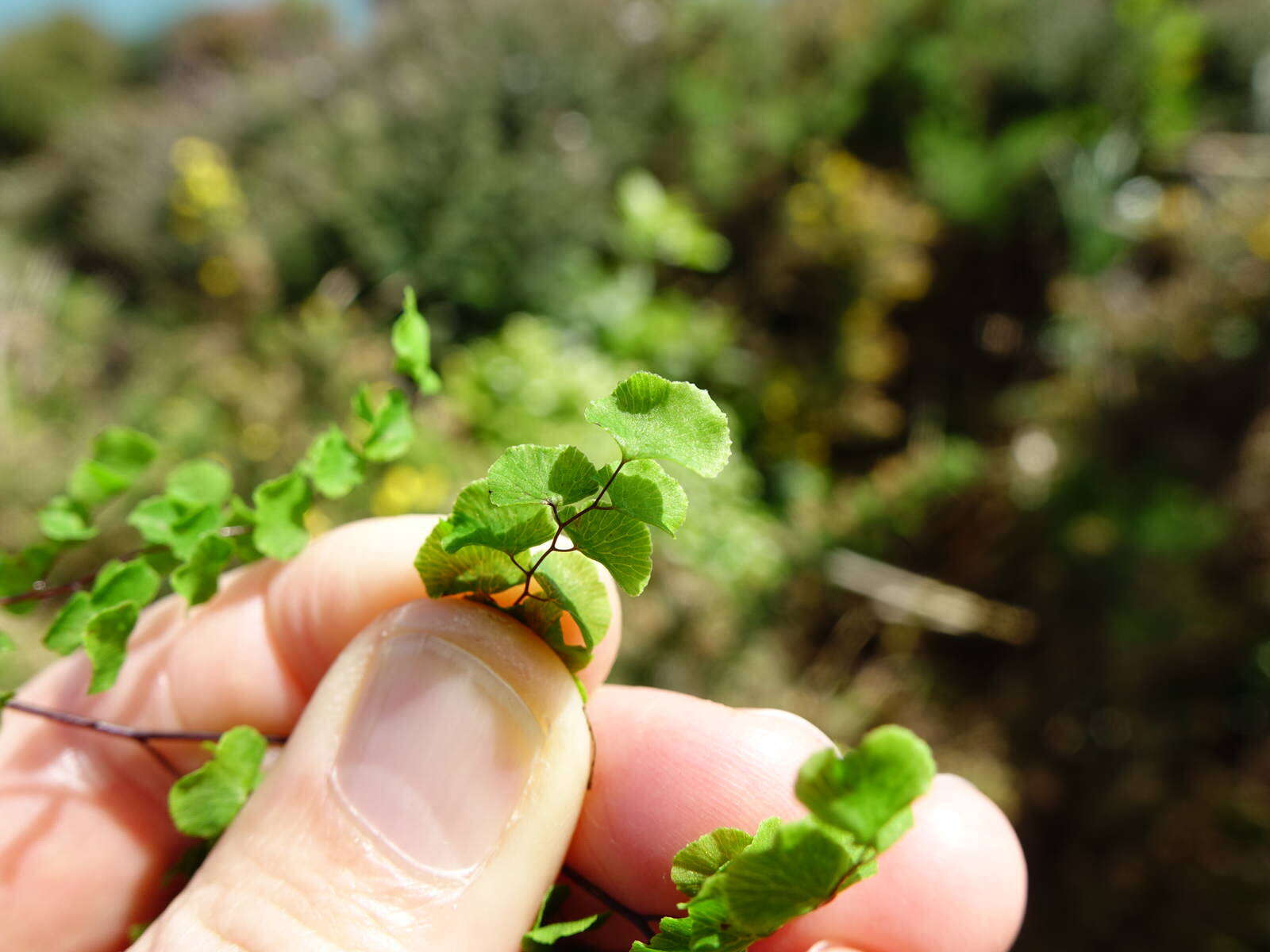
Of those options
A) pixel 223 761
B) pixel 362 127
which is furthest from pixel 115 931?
pixel 362 127

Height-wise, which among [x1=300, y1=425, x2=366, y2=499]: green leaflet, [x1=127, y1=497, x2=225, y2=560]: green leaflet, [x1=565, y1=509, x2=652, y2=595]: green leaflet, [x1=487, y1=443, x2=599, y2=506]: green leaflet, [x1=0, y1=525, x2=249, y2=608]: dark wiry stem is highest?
[x1=487, y1=443, x2=599, y2=506]: green leaflet

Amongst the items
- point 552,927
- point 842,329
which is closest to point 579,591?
point 552,927

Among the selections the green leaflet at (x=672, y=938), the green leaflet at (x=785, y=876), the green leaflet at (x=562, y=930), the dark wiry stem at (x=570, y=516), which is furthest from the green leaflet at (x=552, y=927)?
the dark wiry stem at (x=570, y=516)

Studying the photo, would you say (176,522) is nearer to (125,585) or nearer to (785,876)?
(125,585)

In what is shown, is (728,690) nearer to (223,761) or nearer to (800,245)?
(223,761)

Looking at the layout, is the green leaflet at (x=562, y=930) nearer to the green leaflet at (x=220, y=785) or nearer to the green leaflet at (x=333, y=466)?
the green leaflet at (x=220, y=785)

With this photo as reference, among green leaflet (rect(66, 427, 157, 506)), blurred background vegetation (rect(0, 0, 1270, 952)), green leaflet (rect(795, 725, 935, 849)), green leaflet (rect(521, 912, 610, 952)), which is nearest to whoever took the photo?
green leaflet (rect(795, 725, 935, 849))

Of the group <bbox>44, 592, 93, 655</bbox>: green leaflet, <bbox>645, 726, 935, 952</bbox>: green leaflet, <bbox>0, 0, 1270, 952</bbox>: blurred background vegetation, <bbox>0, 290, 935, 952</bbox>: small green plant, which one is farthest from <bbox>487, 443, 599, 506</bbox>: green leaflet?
<bbox>0, 0, 1270, 952</bbox>: blurred background vegetation

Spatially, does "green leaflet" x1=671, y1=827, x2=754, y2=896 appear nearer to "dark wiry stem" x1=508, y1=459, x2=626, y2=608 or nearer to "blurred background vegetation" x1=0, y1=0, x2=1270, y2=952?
"dark wiry stem" x1=508, y1=459, x2=626, y2=608
